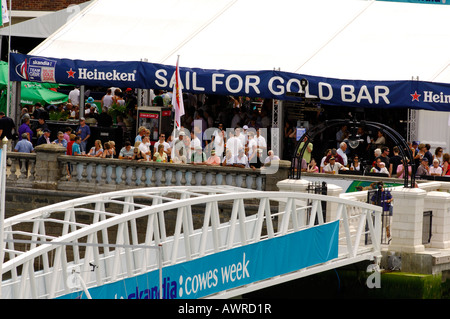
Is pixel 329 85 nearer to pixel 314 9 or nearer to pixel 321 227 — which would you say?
pixel 314 9

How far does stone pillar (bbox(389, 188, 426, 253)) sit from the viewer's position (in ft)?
80.1

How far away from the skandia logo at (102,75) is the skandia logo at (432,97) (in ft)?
23.0

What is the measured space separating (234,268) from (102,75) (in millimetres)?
11973

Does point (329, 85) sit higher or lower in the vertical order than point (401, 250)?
higher

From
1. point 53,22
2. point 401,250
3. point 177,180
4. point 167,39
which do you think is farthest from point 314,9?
point 53,22

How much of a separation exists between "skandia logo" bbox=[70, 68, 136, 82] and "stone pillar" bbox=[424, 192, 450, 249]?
30.3 ft

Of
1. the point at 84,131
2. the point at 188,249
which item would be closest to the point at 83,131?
the point at 84,131

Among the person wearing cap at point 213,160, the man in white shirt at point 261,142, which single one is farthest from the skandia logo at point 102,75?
the man in white shirt at point 261,142

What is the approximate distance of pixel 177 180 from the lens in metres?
29.2

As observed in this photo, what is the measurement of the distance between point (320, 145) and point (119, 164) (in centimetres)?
497

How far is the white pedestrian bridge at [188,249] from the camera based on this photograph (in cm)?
1772

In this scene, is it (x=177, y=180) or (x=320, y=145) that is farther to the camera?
(x=320, y=145)

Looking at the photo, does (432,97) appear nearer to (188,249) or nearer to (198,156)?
(198,156)

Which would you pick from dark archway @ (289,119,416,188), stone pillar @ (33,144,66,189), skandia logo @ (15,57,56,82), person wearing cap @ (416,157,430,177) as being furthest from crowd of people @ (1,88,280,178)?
person wearing cap @ (416,157,430,177)
